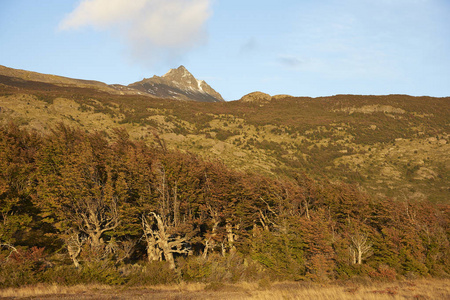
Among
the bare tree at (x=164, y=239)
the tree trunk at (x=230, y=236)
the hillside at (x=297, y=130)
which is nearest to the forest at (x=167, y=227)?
the bare tree at (x=164, y=239)

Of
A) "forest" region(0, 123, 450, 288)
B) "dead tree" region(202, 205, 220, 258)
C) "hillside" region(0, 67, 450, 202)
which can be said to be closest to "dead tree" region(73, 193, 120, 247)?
"forest" region(0, 123, 450, 288)

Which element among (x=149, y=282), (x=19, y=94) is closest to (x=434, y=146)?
(x=149, y=282)

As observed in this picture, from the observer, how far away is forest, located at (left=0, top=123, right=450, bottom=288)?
22062 mm

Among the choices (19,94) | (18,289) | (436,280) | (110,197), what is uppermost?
(19,94)

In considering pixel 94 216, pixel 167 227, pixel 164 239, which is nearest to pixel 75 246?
pixel 94 216

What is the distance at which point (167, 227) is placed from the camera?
84.5 feet

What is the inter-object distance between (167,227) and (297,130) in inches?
3248

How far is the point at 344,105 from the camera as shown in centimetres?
12019

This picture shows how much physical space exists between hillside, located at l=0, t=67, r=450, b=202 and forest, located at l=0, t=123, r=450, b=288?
1414 inches

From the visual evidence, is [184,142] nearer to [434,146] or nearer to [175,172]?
[175,172]

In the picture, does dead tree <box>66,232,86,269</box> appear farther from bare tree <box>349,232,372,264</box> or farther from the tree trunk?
bare tree <box>349,232,372,264</box>

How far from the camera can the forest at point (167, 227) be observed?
22.1 metres

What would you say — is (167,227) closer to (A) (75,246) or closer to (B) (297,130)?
(A) (75,246)

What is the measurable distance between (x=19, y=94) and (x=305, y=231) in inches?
3487
